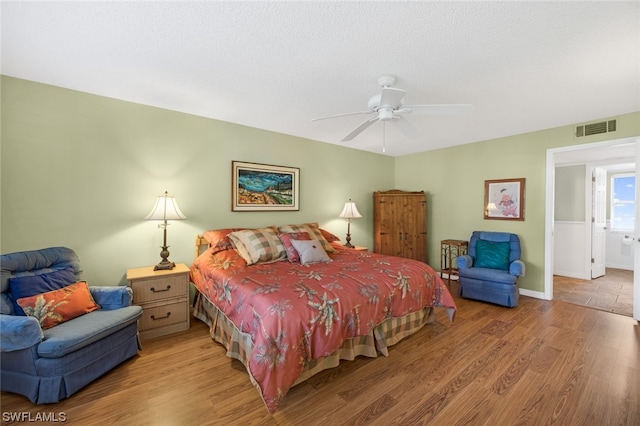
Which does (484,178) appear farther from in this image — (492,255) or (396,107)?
(396,107)

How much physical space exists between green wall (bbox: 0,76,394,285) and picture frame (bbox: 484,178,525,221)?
3.59 m

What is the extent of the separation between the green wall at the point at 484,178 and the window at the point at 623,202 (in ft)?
12.2

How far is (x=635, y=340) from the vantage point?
106 inches

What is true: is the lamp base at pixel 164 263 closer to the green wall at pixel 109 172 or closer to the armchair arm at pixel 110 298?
the green wall at pixel 109 172

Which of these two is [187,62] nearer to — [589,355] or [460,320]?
[460,320]

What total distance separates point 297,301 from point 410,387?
3.61 feet

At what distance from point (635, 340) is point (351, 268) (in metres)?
2.96

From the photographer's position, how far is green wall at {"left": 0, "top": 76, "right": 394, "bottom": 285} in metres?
2.49

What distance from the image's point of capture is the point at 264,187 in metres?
4.00

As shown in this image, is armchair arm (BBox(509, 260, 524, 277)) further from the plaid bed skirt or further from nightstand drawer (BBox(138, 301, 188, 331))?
nightstand drawer (BBox(138, 301, 188, 331))

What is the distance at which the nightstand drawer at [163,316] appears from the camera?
8.84ft

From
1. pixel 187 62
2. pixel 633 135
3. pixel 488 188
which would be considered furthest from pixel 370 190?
pixel 187 62

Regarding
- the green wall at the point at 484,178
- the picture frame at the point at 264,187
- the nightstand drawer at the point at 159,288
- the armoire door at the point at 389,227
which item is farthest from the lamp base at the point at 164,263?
the green wall at the point at 484,178

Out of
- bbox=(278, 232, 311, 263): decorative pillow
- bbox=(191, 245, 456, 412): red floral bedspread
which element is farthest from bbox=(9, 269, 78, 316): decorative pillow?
bbox=(278, 232, 311, 263): decorative pillow
